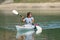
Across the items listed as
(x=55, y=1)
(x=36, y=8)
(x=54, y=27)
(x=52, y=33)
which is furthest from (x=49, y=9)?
(x=52, y=33)

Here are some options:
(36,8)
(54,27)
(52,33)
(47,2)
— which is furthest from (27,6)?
(52,33)

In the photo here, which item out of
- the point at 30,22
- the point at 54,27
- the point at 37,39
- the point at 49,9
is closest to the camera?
the point at 37,39

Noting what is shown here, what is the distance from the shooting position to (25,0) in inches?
1657

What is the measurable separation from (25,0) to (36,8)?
417 cm

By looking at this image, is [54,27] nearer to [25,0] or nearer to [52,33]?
[52,33]

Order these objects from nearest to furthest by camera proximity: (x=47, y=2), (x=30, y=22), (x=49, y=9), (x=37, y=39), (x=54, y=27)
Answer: (x=37, y=39) → (x=30, y=22) → (x=54, y=27) → (x=49, y=9) → (x=47, y=2)

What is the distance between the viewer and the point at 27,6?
38875mm

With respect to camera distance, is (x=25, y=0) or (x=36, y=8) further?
(x=25, y=0)

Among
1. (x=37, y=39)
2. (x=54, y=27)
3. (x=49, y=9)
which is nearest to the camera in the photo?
(x=37, y=39)

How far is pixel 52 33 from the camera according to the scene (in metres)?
17.0

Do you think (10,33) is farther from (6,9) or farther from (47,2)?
(47,2)

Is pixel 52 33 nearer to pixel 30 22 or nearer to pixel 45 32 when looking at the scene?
pixel 45 32

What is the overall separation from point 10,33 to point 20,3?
23.2m

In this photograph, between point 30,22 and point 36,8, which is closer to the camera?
point 30,22
